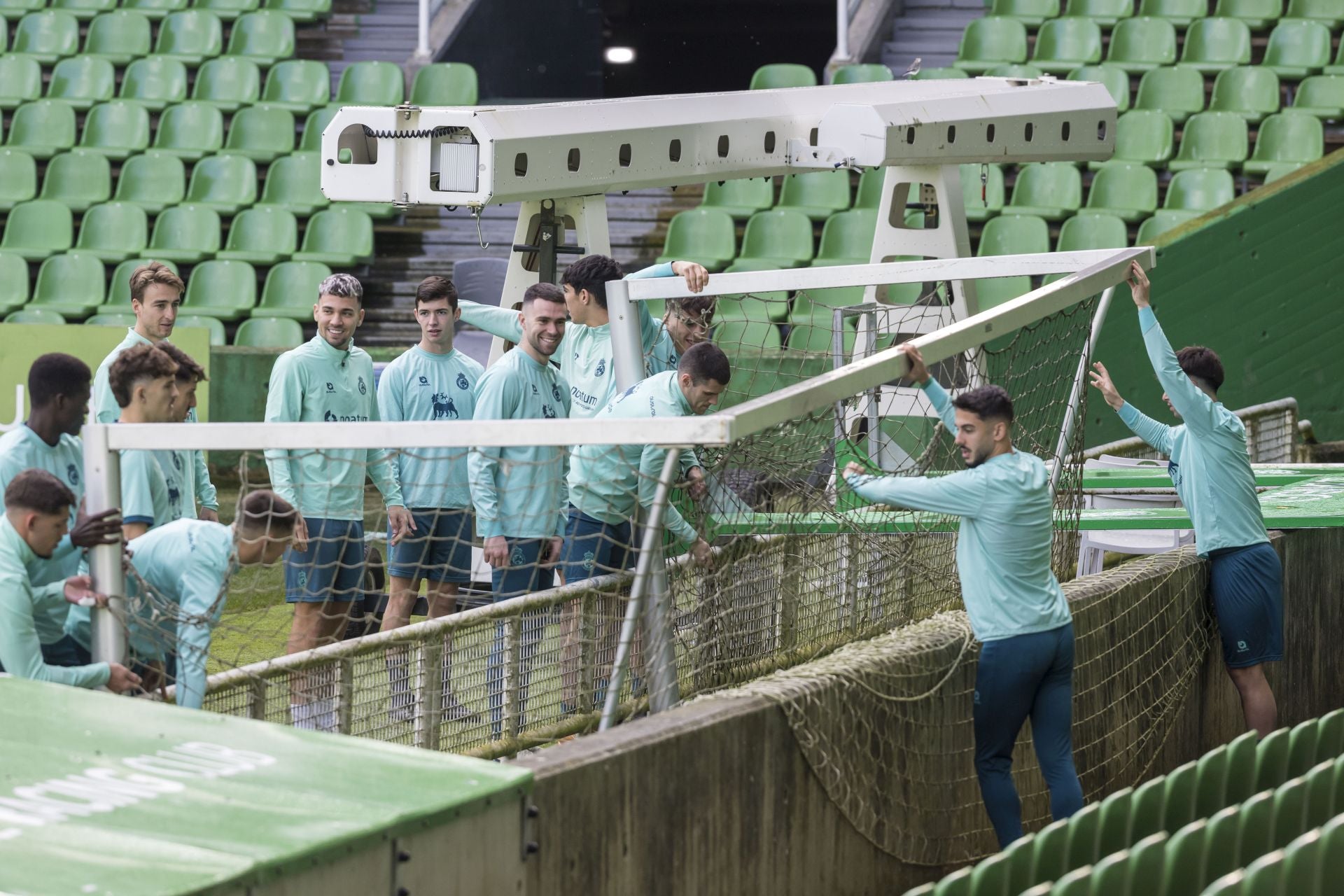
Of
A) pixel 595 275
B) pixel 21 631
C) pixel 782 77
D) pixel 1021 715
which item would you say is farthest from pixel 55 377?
pixel 782 77

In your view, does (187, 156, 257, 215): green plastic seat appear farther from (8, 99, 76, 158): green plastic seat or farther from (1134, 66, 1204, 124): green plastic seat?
(1134, 66, 1204, 124): green plastic seat

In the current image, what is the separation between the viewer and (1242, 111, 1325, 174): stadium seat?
12.5m

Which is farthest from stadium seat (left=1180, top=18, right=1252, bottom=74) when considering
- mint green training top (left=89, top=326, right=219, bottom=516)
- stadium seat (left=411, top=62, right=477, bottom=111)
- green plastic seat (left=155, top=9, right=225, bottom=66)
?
mint green training top (left=89, top=326, right=219, bottom=516)

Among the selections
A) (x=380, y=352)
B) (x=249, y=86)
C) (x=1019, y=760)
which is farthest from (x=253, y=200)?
(x=1019, y=760)

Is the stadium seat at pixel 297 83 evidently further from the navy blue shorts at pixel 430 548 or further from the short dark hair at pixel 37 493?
the short dark hair at pixel 37 493

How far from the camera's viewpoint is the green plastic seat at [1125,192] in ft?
40.5

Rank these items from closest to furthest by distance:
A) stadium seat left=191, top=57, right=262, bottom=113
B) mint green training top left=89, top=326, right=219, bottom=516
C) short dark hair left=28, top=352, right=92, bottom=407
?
short dark hair left=28, top=352, right=92, bottom=407 → mint green training top left=89, top=326, right=219, bottom=516 → stadium seat left=191, top=57, right=262, bottom=113

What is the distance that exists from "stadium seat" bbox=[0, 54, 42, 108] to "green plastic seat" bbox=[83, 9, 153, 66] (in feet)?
1.69

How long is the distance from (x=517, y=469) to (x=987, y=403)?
1805mm

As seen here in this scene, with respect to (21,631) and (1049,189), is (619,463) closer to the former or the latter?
(21,631)

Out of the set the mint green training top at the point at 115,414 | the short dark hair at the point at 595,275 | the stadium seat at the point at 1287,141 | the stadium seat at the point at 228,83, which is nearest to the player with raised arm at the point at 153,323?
the mint green training top at the point at 115,414

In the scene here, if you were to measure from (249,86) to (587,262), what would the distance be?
855 centimetres

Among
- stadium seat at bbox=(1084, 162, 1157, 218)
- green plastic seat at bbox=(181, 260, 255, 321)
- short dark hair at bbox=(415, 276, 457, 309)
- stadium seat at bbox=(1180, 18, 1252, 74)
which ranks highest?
stadium seat at bbox=(1180, 18, 1252, 74)

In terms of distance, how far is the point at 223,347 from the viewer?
36.4 feet
